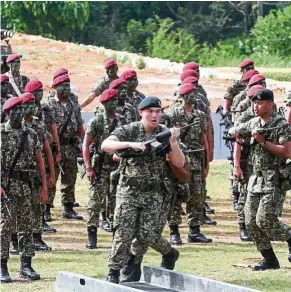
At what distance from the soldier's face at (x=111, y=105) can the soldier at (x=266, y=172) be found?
2089 mm

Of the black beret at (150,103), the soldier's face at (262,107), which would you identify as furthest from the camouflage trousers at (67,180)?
the black beret at (150,103)

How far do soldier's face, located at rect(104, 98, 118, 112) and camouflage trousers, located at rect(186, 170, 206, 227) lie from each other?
A: 55.3 inches

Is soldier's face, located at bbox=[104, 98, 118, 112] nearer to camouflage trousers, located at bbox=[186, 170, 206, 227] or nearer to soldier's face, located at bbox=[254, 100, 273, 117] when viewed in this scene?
camouflage trousers, located at bbox=[186, 170, 206, 227]

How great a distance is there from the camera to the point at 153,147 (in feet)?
42.1

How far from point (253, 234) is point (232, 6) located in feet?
174

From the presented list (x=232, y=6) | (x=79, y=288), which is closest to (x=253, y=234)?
(x=79, y=288)

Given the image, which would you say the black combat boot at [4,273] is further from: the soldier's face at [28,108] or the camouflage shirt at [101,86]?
the camouflage shirt at [101,86]

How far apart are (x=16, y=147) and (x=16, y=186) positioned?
1.28ft

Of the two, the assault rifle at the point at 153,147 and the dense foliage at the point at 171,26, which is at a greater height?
the assault rifle at the point at 153,147

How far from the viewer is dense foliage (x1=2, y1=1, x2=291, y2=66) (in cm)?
5012

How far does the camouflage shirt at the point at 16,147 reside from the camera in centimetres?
1398

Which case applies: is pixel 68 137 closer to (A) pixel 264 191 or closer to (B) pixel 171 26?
(A) pixel 264 191

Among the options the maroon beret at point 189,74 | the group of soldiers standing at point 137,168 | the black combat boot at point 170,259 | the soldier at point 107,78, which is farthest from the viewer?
the soldier at point 107,78

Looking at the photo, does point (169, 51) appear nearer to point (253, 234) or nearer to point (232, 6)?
point (232, 6)
